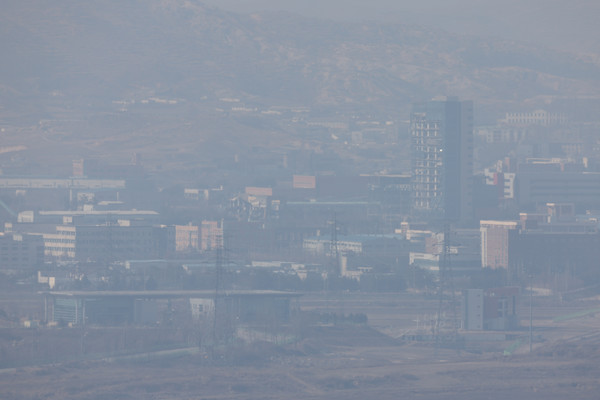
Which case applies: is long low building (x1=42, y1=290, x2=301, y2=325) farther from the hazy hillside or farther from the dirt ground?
the hazy hillside

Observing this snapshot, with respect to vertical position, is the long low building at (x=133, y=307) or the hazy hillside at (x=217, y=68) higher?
the hazy hillside at (x=217, y=68)

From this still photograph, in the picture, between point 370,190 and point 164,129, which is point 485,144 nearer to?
point 164,129

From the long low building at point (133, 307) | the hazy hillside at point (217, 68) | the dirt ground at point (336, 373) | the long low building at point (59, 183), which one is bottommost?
the dirt ground at point (336, 373)

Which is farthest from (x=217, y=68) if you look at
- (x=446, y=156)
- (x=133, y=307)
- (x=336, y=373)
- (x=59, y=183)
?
(x=336, y=373)

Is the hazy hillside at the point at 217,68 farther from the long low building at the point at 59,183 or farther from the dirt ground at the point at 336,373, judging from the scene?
the dirt ground at the point at 336,373

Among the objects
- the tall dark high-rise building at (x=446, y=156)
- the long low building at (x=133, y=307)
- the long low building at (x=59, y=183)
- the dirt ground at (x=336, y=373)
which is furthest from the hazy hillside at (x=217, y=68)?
the dirt ground at (x=336, y=373)

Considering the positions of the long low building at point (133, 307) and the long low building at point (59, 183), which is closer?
the long low building at point (133, 307)
